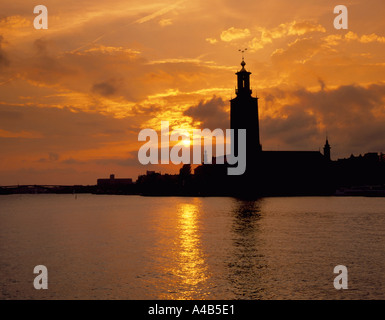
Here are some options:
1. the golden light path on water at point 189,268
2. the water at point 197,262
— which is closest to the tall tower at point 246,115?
the water at point 197,262

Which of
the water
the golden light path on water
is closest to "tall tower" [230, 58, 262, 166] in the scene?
the water

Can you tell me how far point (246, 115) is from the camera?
530 ft

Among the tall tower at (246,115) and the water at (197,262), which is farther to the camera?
the tall tower at (246,115)

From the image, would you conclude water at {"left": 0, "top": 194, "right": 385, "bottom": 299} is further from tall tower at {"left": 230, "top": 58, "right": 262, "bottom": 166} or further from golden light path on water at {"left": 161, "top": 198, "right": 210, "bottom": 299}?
tall tower at {"left": 230, "top": 58, "right": 262, "bottom": 166}

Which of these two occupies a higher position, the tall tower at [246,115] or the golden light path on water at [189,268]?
the tall tower at [246,115]

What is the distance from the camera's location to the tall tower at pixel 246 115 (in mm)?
161750

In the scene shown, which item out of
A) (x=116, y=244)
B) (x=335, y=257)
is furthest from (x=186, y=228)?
(x=335, y=257)

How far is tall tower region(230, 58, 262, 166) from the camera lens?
6368 inches

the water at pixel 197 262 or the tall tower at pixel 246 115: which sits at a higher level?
the tall tower at pixel 246 115

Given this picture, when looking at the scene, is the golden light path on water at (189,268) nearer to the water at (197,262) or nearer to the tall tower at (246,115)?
the water at (197,262)
